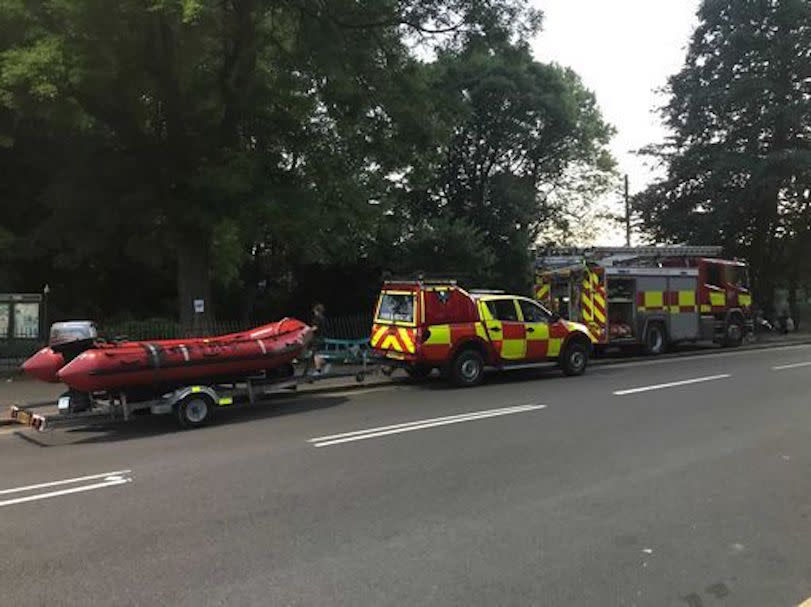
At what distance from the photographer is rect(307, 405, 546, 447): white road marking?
8961 mm

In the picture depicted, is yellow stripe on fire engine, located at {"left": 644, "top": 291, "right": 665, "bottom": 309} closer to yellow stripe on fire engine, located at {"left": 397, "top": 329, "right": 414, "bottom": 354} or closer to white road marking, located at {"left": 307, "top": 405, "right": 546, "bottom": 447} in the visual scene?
yellow stripe on fire engine, located at {"left": 397, "top": 329, "right": 414, "bottom": 354}

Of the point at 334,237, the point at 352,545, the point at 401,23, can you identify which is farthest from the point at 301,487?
the point at 334,237

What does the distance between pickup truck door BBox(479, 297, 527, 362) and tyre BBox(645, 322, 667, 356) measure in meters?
7.62

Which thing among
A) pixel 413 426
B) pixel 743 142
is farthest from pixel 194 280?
pixel 743 142

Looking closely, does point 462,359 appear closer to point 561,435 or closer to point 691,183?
point 561,435

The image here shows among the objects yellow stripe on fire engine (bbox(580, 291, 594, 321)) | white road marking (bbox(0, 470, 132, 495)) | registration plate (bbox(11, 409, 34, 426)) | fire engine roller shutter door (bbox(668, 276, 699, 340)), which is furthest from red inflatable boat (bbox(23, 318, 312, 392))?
fire engine roller shutter door (bbox(668, 276, 699, 340))

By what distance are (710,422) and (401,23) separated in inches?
442

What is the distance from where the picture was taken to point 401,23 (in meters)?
16.7

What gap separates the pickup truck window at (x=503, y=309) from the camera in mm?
14797

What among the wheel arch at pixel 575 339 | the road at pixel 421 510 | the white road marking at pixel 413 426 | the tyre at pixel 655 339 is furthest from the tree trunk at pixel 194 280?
the tyre at pixel 655 339

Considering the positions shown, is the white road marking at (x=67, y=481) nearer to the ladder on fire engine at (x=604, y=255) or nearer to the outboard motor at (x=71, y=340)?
the outboard motor at (x=71, y=340)

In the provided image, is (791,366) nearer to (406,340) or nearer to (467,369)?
(467,369)

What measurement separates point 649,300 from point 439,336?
955 cm

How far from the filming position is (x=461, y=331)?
14.2 m
